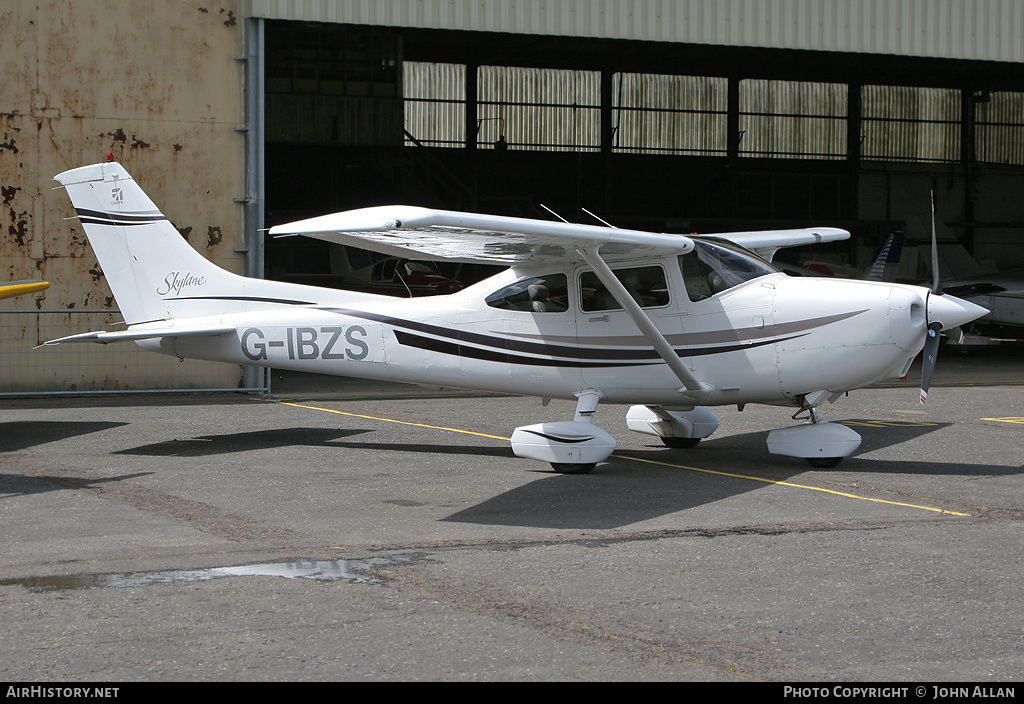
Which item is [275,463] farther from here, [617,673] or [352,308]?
[617,673]

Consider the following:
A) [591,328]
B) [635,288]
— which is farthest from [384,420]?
[635,288]

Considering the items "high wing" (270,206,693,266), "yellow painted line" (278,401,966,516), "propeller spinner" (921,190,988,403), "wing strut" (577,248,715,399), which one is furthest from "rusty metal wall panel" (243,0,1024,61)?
"propeller spinner" (921,190,988,403)

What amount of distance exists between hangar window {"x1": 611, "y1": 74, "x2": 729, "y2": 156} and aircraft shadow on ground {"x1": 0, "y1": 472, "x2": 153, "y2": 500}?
30431 millimetres

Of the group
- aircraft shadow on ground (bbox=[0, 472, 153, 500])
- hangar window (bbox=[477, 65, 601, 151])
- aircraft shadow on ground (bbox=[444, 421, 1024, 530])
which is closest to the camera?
aircraft shadow on ground (bbox=[444, 421, 1024, 530])

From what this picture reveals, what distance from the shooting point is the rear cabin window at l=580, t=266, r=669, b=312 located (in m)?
9.55

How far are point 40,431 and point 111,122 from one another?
5710 millimetres

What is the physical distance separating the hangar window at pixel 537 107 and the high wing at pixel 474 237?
1069 inches

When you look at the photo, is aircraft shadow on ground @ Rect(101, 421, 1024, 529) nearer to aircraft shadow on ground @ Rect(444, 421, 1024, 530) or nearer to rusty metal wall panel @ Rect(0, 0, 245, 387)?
aircraft shadow on ground @ Rect(444, 421, 1024, 530)

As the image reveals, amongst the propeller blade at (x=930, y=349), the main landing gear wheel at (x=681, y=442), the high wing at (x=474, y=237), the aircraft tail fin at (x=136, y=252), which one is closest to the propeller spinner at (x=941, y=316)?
the propeller blade at (x=930, y=349)

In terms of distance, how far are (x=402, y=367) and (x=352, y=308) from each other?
2.61ft

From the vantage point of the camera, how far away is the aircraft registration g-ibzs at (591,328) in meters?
8.89

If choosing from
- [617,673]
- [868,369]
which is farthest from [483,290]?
[617,673]

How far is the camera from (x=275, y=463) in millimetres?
9883

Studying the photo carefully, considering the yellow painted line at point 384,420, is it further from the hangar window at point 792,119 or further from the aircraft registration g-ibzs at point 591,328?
the hangar window at point 792,119
